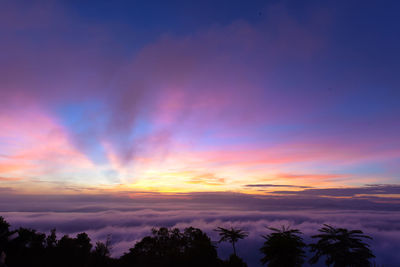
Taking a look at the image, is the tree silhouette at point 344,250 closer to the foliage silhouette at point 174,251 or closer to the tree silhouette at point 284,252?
the tree silhouette at point 284,252

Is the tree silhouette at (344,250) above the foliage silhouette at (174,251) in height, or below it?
above

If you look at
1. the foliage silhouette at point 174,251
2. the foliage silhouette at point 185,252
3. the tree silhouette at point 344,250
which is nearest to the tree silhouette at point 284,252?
the foliage silhouette at point 185,252

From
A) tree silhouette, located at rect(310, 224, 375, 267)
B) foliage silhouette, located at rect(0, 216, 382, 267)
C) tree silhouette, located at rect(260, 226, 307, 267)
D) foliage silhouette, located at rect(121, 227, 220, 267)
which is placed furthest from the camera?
foliage silhouette, located at rect(121, 227, 220, 267)

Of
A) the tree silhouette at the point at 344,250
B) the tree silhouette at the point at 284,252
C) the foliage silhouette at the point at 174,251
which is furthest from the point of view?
the foliage silhouette at the point at 174,251

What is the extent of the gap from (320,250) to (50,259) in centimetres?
5821

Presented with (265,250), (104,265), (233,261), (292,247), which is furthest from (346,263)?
(104,265)

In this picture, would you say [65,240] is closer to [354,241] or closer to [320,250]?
[320,250]

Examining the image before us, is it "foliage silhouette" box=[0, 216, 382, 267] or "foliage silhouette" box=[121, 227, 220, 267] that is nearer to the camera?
"foliage silhouette" box=[0, 216, 382, 267]

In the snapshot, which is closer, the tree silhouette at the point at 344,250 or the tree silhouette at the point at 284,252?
the tree silhouette at the point at 344,250

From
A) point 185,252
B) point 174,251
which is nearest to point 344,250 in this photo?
point 185,252

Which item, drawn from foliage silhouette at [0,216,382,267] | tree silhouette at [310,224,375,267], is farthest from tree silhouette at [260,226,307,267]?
tree silhouette at [310,224,375,267]

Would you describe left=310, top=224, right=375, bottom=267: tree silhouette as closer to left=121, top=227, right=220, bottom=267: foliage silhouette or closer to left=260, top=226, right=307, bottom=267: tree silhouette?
left=260, top=226, right=307, bottom=267: tree silhouette

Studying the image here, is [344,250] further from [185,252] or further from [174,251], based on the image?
[174,251]

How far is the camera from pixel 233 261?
57188 mm
